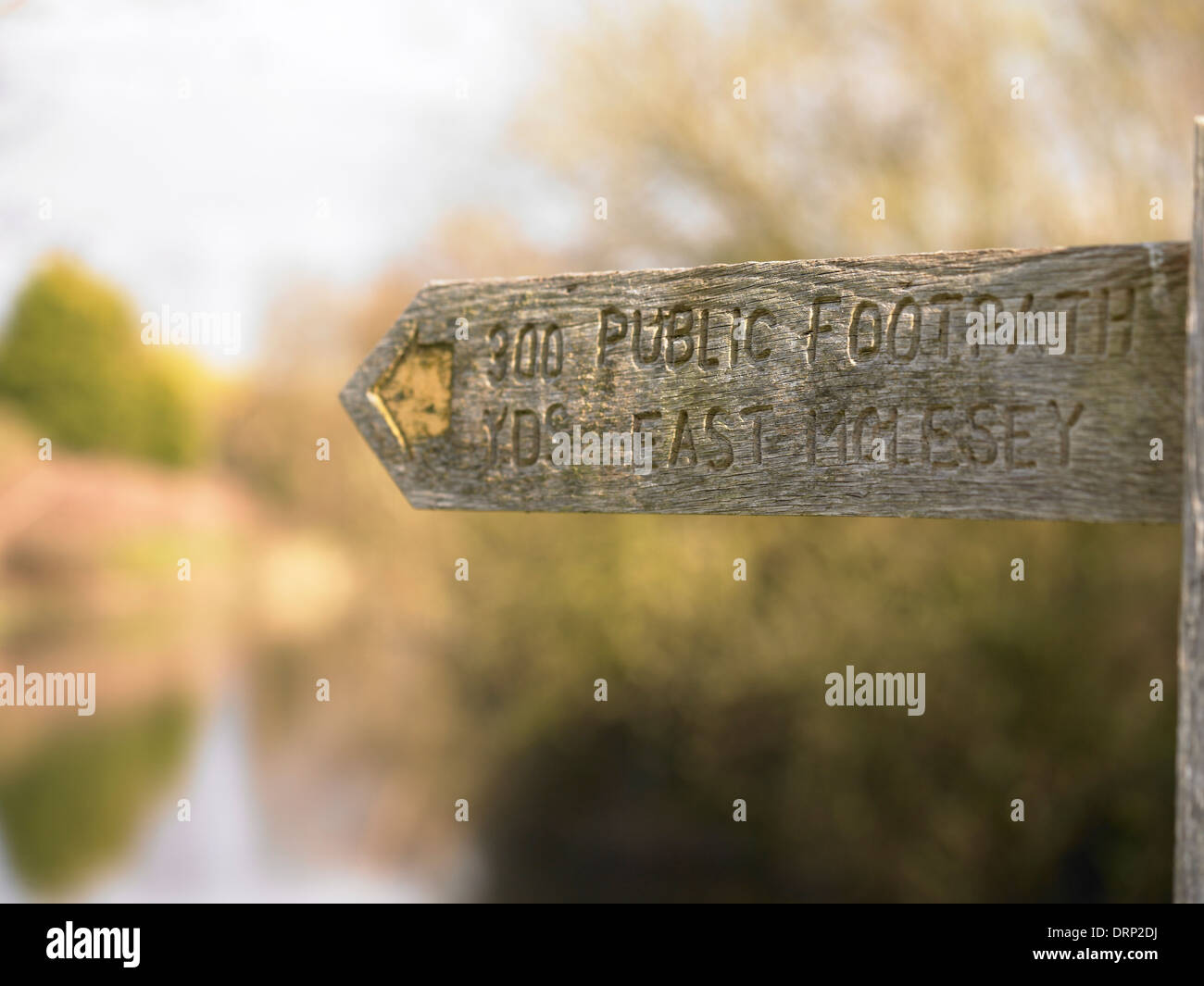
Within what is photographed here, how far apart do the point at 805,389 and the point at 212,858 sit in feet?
28.3

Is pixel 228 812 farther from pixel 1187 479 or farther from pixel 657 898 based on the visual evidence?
pixel 1187 479

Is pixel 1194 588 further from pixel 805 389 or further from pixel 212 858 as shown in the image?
pixel 212 858

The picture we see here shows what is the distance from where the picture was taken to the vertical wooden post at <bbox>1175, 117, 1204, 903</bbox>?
0.97 m

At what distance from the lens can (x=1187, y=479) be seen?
984mm

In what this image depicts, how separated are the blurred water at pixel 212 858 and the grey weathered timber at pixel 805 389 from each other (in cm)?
567

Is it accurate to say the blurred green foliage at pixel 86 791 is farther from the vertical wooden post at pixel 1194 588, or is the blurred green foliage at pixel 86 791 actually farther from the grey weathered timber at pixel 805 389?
the vertical wooden post at pixel 1194 588

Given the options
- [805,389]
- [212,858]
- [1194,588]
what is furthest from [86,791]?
[1194,588]

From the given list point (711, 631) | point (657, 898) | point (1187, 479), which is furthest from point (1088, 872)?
point (1187, 479)

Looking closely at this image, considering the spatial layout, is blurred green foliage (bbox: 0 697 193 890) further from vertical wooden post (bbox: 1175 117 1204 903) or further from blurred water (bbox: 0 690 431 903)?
vertical wooden post (bbox: 1175 117 1204 903)

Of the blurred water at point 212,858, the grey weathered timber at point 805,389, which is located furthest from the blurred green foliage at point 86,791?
the grey weathered timber at point 805,389

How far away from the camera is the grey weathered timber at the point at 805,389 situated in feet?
3.43

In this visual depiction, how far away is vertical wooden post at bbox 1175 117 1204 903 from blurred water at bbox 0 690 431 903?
5974 mm

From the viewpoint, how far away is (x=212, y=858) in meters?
8.38

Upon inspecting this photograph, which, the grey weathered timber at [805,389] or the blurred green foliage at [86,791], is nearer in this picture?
the grey weathered timber at [805,389]
